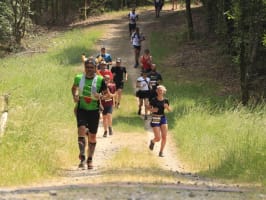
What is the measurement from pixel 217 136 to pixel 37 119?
4.39m

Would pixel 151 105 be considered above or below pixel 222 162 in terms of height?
above

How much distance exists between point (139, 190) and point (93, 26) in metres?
31.8

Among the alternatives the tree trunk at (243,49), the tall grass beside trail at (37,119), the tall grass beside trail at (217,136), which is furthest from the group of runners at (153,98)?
the tree trunk at (243,49)

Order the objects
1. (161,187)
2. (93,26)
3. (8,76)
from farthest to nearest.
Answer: (93,26) < (8,76) < (161,187)

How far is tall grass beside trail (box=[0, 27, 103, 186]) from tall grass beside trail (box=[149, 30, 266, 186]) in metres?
2.74

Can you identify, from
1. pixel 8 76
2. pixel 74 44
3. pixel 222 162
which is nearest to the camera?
pixel 222 162

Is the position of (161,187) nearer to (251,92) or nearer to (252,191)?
(252,191)

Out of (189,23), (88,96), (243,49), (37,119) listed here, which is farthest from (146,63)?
(189,23)

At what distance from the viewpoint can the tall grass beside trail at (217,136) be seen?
421 inches

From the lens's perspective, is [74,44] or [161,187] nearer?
Result: [161,187]

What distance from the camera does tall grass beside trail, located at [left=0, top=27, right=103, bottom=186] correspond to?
32.6 feet

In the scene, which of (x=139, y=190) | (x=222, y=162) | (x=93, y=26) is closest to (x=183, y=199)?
(x=139, y=190)

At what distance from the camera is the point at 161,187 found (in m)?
8.45

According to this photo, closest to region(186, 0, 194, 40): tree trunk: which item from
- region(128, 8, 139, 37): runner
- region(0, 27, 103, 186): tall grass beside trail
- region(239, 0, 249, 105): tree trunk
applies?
region(128, 8, 139, 37): runner
